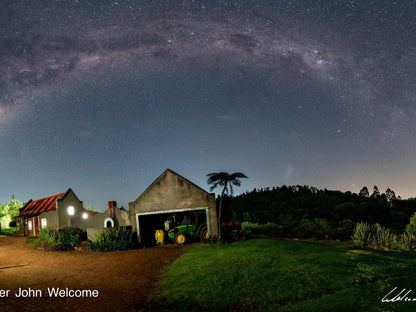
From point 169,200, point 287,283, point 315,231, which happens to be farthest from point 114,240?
point 315,231

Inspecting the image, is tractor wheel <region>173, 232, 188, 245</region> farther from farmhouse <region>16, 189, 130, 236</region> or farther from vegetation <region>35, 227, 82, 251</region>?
farmhouse <region>16, 189, 130, 236</region>

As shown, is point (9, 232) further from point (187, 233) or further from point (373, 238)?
point (373, 238)

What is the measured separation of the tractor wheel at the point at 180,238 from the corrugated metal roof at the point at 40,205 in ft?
75.3

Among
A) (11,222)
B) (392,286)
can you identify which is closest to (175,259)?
(392,286)

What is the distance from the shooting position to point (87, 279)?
11922 mm

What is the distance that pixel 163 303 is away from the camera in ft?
28.8

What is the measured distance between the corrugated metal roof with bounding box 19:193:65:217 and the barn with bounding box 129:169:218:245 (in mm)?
19731

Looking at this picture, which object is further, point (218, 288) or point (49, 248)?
point (49, 248)

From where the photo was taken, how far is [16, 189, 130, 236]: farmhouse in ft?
103

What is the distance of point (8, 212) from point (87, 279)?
61578 mm

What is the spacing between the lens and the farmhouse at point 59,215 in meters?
31.3

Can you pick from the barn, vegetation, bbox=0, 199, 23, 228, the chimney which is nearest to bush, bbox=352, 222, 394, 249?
the barn

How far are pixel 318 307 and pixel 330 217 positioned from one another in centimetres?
3797

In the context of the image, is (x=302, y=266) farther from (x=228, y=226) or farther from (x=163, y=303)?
(x=228, y=226)
